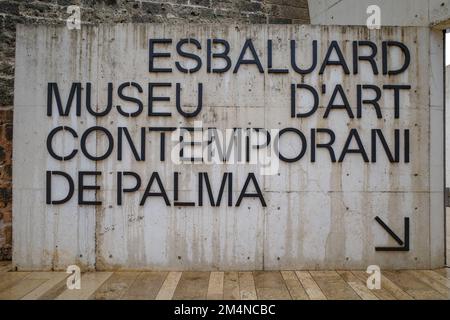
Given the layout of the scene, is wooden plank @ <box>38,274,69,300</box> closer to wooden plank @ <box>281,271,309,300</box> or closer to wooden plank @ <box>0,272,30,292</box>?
Result: wooden plank @ <box>0,272,30,292</box>

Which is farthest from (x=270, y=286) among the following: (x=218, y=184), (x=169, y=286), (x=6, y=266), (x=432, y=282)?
(x=6, y=266)

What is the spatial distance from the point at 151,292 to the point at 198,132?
1.64 m

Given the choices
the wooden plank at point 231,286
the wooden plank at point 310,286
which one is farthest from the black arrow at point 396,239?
the wooden plank at point 231,286

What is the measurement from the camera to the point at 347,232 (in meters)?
3.81

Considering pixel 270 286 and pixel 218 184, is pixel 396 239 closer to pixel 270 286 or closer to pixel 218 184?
pixel 270 286

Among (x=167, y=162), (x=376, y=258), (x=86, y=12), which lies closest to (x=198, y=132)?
(x=167, y=162)

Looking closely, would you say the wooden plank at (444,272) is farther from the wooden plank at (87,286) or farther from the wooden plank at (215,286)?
the wooden plank at (87,286)

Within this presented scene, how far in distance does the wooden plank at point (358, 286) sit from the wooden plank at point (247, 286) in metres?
0.92

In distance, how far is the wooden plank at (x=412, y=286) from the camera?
315cm

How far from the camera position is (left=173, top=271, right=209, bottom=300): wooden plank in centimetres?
312

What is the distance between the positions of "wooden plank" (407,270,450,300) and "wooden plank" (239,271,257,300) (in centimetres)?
167

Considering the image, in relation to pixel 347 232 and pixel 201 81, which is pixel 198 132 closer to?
pixel 201 81

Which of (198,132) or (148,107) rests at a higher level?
(148,107)

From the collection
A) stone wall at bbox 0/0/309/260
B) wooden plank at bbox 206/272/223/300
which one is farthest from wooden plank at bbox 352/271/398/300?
stone wall at bbox 0/0/309/260
